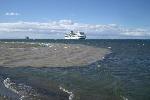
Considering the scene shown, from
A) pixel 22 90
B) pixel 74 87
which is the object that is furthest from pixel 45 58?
pixel 22 90

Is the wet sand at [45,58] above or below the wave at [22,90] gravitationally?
below

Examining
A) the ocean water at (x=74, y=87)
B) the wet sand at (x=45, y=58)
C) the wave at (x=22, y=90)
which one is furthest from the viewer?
the wet sand at (x=45, y=58)

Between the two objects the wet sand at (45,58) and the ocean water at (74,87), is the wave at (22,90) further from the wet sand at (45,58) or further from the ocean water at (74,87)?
the wet sand at (45,58)

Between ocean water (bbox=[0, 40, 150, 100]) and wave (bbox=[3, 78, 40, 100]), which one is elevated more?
wave (bbox=[3, 78, 40, 100])

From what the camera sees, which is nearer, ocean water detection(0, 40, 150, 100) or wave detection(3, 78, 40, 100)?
wave detection(3, 78, 40, 100)

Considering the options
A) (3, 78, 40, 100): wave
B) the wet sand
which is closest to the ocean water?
(3, 78, 40, 100): wave

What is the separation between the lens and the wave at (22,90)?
19.8 metres

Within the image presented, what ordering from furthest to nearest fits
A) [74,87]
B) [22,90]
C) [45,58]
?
[45,58] → [74,87] → [22,90]

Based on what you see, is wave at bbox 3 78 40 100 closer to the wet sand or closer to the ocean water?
the ocean water

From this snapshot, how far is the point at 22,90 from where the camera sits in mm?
21859

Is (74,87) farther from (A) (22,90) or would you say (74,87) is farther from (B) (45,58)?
(B) (45,58)

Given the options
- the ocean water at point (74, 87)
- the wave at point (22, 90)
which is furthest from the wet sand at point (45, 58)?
the wave at point (22, 90)

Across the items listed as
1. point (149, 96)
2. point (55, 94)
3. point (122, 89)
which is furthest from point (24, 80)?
point (149, 96)

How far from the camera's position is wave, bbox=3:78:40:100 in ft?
64.9
